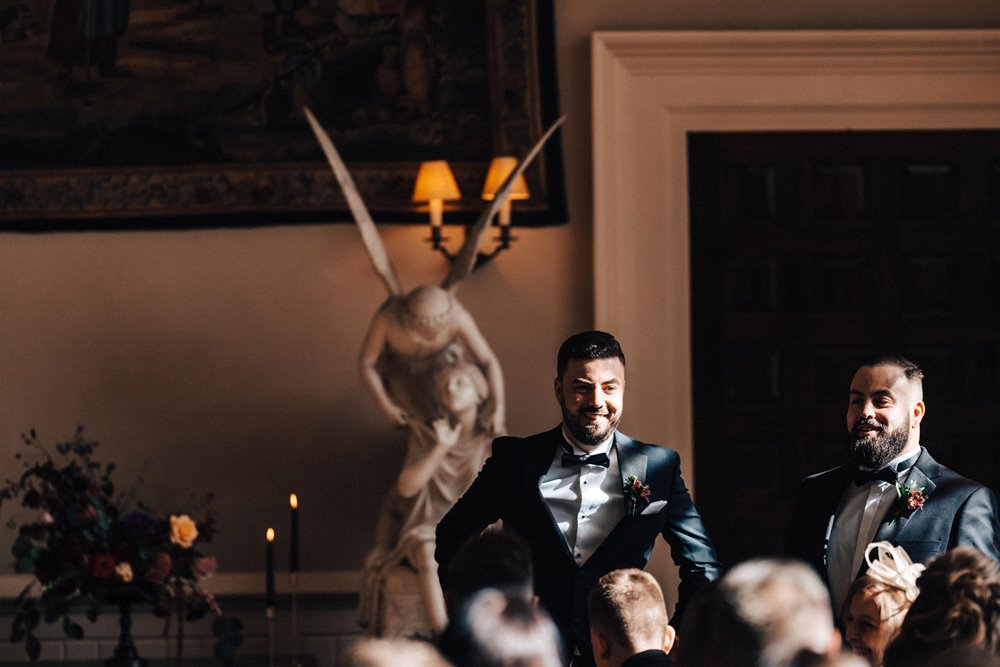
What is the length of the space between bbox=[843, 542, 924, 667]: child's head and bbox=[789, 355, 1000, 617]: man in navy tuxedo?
43cm

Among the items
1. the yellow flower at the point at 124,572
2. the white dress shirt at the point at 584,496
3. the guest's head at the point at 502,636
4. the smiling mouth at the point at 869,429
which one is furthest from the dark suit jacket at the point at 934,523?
the yellow flower at the point at 124,572

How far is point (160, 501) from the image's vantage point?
6.66 meters

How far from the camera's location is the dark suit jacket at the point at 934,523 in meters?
3.46

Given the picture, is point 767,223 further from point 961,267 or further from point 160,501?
point 160,501

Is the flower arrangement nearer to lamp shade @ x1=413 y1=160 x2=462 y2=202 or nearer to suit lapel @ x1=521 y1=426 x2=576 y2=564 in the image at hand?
lamp shade @ x1=413 y1=160 x2=462 y2=202

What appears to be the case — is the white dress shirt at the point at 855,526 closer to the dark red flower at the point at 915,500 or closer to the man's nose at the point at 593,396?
the dark red flower at the point at 915,500

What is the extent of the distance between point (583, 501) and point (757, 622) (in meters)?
1.69

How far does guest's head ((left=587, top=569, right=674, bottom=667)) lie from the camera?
2748 mm

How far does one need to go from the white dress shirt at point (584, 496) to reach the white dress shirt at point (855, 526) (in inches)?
22.6

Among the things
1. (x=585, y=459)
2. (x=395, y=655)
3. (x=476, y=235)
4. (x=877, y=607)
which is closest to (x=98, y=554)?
(x=476, y=235)

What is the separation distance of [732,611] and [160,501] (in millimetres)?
5065

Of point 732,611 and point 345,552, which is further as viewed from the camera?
point 345,552

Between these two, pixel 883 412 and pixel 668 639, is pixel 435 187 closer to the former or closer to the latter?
pixel 883 412

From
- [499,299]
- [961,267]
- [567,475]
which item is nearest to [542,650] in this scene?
[567,475]
